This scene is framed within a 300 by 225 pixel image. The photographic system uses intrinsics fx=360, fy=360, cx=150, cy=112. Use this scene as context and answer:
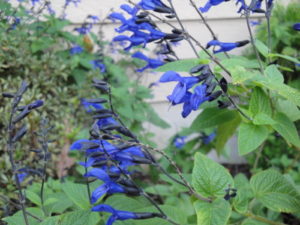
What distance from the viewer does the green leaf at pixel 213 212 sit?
86 centimetres

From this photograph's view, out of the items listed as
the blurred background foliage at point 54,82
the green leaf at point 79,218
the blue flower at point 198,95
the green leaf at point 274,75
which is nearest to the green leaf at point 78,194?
the green leaf at point 79,218

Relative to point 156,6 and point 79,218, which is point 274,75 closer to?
point 156,6

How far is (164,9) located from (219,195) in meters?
0.60

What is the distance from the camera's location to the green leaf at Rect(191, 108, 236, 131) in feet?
4.39

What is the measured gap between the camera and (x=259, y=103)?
1.19 m

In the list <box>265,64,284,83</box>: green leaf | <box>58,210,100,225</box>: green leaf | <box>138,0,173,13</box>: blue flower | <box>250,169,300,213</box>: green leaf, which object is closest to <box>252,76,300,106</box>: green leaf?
<box>265,64,284,83</box>: green leaf

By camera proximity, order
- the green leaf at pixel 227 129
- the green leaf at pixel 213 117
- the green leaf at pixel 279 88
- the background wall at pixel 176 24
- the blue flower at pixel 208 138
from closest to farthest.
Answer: the green leaf at pixel 279 88, the green leaf at pixel 213 117, the green leaf at pixel 227 129, the blue flower at pixel 208 138, the background wall at pixel 176 24

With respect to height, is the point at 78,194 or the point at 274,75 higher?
the point at 274,75

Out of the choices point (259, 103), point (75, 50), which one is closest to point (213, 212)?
point (259, 103)

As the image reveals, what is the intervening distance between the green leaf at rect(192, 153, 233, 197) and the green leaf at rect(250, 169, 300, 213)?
0.40 ft

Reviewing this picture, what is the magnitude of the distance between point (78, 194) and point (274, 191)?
0.60 m

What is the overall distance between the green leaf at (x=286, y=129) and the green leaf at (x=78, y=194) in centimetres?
64

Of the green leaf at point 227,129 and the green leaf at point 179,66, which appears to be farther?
the green leaf at point 227,129

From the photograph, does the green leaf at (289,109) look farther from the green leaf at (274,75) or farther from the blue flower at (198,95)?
the blue flower at (198,95)
